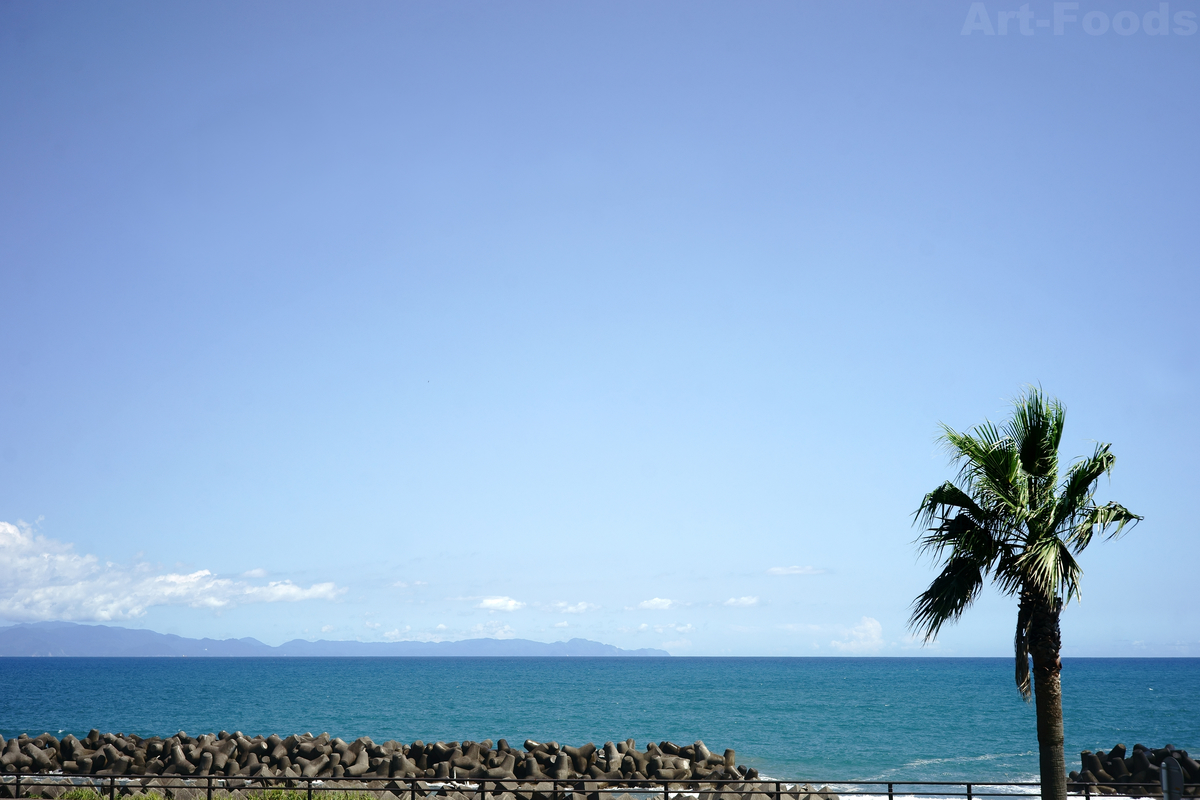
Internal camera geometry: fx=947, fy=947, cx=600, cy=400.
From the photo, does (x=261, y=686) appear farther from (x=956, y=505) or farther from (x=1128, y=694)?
(x=956, y=505)

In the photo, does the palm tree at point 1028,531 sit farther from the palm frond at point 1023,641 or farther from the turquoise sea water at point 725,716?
the turquoise sea water at point 725,716

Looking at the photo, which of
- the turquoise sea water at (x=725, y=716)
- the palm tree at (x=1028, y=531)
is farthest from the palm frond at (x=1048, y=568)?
the turquoise sea water at (x=725, y=716)

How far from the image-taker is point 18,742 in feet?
93.7

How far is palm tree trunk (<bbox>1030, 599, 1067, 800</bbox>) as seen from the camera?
10.9 meters

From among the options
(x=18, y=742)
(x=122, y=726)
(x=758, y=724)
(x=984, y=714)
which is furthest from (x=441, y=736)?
(x=984, y=714)

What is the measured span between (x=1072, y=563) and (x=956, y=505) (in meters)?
1.50

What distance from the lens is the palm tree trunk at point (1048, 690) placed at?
35.8 ft

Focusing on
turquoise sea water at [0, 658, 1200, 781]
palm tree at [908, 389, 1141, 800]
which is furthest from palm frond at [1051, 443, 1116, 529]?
turquoise sea water at [0, 658, 1200, 781]

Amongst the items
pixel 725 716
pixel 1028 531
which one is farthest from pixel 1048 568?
pixel 725 716

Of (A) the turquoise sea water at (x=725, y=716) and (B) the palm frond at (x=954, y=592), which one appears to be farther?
(A) the turquoise sea water at (x=725, y=716)

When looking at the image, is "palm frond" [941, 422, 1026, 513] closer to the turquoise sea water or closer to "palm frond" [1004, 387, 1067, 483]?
"palm frond" [1004, 387, 1067, 483]

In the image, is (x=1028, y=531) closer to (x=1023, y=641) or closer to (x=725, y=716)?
(x=1023, y=641)

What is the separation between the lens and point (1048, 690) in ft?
36.2

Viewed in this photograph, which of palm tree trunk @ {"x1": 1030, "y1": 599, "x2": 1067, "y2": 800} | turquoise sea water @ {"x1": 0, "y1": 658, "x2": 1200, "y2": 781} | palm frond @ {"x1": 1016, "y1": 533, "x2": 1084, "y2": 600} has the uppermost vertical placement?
palm frond @ {"x1": 1016, "y1": 533, "x2": 1084, "y2": 600}
